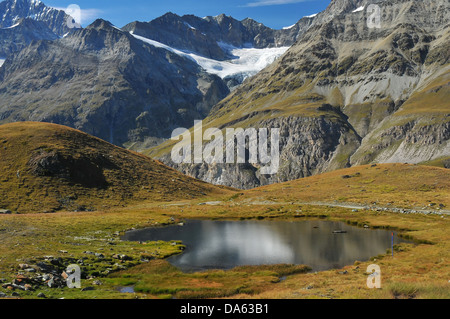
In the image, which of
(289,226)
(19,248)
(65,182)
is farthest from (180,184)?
(19,248)

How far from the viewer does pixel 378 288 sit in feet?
113

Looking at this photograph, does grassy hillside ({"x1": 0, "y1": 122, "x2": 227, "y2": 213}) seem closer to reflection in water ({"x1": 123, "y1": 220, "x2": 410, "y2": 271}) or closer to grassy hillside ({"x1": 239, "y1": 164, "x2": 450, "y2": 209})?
grassy hillside ({"x1": 239, "y1": 164, "x2": 450, "y2": 209})

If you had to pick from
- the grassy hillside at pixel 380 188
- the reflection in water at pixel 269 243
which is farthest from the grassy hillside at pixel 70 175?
the reflection in water at pixel 269 243

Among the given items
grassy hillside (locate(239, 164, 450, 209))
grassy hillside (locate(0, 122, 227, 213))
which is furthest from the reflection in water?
grassy hillside (locate(0, 122, 227, 213))

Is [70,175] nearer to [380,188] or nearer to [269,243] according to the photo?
[269,243]

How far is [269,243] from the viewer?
69.2m

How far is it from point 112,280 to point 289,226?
52.8 m

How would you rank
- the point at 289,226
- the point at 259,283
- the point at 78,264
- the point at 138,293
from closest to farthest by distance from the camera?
1. the point at 138,293
2. the point at 259,283
3. the point at 78,264
4. the point at 289,226

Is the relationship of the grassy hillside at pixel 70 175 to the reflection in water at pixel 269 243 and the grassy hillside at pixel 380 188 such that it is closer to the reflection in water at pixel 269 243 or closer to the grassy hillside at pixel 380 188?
the grassy hillside at pixel 380 188

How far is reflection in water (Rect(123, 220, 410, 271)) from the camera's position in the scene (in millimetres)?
55656

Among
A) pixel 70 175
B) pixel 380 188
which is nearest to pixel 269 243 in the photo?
pixel 380 188

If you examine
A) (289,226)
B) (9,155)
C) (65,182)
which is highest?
(9,155)

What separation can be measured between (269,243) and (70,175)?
8515 cm
